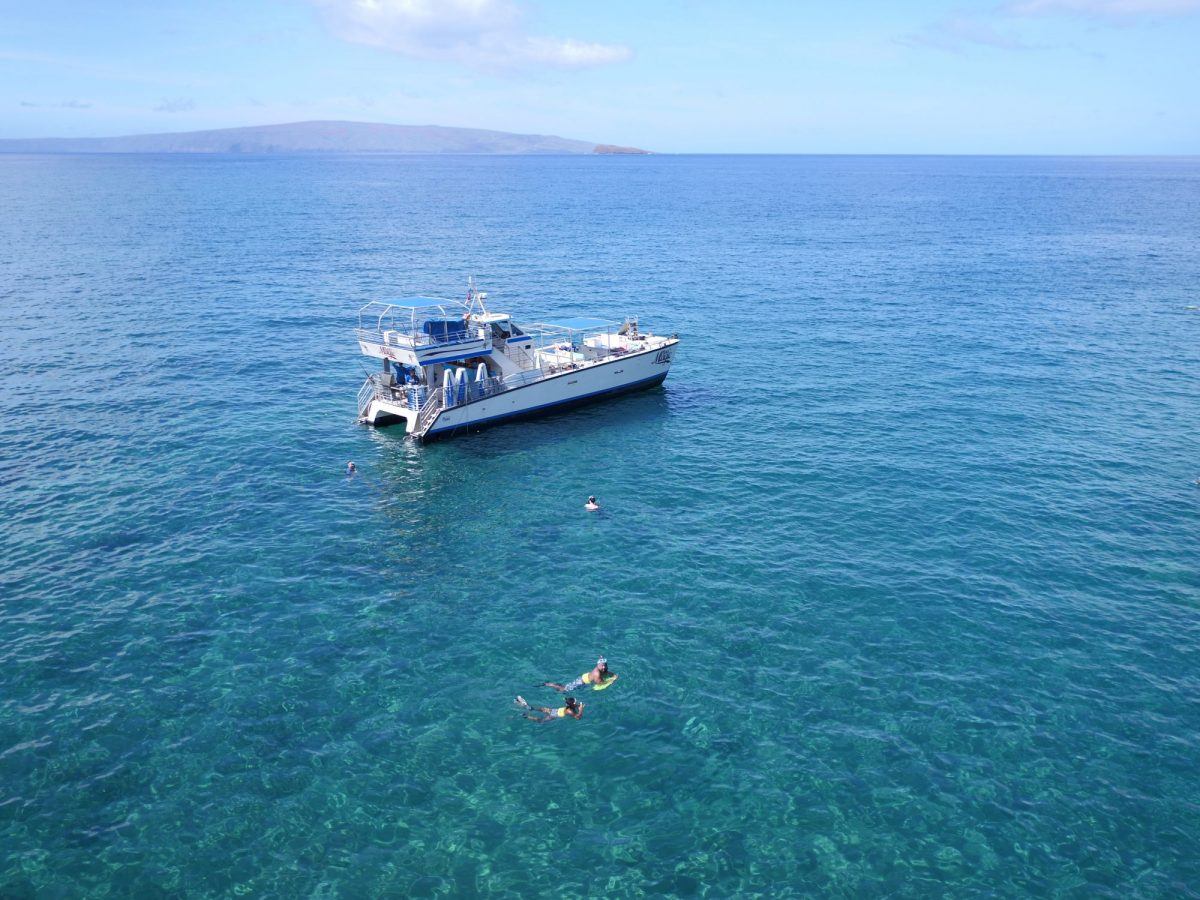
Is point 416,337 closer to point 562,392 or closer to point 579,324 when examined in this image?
point 562,392

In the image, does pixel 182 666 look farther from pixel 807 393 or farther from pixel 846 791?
pixel 807 393

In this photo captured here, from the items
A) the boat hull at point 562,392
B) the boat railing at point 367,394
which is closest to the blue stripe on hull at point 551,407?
the boat hull at point 562,392

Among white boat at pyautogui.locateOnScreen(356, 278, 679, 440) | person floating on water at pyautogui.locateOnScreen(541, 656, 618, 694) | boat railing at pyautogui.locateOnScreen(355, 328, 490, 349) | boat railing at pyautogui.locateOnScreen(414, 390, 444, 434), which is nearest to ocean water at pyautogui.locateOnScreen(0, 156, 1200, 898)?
person floating on water at pyautogui.locateOnScreen(541, 656, 618, 694)

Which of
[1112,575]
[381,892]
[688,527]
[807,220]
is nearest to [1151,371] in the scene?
[1112,575]

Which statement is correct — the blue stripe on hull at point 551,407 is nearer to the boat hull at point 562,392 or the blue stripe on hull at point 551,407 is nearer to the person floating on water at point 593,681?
the boat hull at point 562,392

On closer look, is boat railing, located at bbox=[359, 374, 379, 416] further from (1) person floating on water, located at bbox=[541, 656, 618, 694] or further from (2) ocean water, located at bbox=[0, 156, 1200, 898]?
→ (1) person floating on water, located at bbox=[541, 656, 618, 694]

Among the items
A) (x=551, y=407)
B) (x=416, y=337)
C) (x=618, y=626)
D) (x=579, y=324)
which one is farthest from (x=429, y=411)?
(x=618, y=626)
